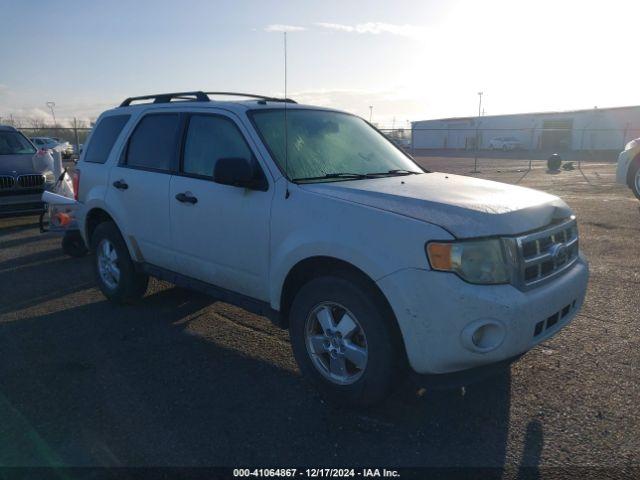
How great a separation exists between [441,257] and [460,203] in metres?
0.48

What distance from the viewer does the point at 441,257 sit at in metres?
2.74

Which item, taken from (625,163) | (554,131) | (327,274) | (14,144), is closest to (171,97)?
(327,274)

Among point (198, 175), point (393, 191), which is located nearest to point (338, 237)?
point (393, 191)

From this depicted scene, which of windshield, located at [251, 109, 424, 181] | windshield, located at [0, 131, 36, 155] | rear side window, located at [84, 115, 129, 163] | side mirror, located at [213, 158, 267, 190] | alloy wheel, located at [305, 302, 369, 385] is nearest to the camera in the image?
alloy wheel, located at [305, 302, 369, 385]

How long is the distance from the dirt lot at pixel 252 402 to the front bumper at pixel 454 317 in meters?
0.53

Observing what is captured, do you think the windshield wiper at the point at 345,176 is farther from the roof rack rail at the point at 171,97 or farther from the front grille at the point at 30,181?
the front grille at the point at 30,181

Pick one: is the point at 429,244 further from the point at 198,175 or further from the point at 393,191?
the point at 198,175

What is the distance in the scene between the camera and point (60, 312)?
5191 mm

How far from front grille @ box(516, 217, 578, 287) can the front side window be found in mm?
1996

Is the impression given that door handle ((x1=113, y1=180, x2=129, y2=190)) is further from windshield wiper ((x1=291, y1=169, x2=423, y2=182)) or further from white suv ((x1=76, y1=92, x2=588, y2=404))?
windshield wiper ((x1=291, y1=169, x2=423, y2=182))

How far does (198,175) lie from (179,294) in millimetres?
1981

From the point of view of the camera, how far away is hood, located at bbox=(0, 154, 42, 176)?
9.78 m

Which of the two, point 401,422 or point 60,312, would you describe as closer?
point 401,422

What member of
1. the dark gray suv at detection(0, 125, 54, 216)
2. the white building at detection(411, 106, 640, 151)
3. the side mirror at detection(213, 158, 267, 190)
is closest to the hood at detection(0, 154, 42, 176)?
the dark gray suv at detection(0, 125, 54, 216)
